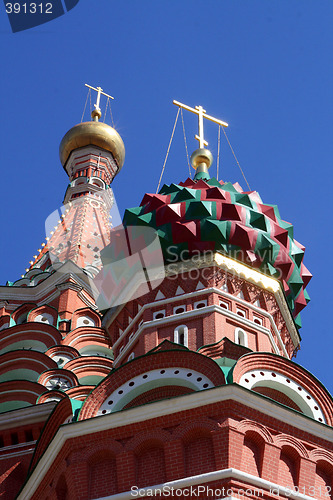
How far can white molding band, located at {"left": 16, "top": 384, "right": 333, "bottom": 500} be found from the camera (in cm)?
1166

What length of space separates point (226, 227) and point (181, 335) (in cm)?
181

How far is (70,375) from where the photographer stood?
16.6 meters

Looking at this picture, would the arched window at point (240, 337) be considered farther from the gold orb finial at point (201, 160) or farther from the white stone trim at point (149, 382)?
the gold orb finial at point (201, 160)

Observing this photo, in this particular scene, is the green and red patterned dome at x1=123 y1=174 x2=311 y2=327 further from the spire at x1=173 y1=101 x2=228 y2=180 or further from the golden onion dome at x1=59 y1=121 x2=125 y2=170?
the golden onion dome at x1=59 y1=121 x2=125 y2=170

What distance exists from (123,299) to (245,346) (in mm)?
2236

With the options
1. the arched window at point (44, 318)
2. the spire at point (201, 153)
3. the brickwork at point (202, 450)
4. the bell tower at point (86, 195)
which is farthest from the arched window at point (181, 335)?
the bell tower at point (86, 195)

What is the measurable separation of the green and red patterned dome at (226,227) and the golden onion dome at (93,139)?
41.8 feet

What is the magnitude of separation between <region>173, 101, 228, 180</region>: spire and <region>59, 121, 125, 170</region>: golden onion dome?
9970 millimetres

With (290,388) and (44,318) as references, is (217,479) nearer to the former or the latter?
(290,388)

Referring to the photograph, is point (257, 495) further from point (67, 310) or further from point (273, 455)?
point (67, 310)

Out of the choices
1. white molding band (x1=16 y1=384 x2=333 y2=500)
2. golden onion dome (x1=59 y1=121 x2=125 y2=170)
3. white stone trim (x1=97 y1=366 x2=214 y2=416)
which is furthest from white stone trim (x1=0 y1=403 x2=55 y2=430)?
golden onion dome (x1=59 y1=121 x2=125 y2=170)

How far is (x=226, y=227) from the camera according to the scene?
1503cm

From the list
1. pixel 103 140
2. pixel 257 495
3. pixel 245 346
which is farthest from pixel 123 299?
pixel 103 140

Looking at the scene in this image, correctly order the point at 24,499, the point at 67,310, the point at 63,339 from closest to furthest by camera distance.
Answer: the point at 24,499
the point at 63,339
the point at 67,310
